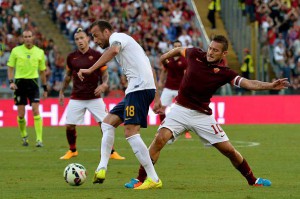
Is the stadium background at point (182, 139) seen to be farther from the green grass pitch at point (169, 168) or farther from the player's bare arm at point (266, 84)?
the player's bare arm at point (266, 84)

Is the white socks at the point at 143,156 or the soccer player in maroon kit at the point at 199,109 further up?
the soccer player in maroon kit at the point at 199,109

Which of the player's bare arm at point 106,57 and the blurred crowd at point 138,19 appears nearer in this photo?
the player's bare arm at point 106,57

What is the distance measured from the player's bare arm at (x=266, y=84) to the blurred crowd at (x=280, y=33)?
20625mm

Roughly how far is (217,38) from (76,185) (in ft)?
10.2

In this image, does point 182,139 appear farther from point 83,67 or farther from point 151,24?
point 151,24

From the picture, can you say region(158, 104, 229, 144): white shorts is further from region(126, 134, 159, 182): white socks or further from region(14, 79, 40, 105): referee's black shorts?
region(14, 79, 40, 105): referee's black shorts

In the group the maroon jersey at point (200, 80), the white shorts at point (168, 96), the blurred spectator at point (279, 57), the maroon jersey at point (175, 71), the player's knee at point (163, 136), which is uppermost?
the maroon jersey at point (200, 80)

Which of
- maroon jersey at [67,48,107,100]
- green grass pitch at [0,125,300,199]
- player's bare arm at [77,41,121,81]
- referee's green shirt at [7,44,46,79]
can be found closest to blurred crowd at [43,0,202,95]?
green grass pitch at [0,125,300,199]

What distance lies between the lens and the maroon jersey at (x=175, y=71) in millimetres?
24500

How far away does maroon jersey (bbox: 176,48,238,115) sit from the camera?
518 inches

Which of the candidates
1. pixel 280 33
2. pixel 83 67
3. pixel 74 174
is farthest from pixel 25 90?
pixel 280 33

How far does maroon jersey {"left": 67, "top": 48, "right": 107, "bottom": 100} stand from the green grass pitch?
4.48 ft

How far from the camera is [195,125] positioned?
521 inches

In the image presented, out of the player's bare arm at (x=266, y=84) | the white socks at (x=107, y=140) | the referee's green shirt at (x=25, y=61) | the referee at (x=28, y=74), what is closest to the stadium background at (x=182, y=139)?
the white socks at (x=107, y=140)
